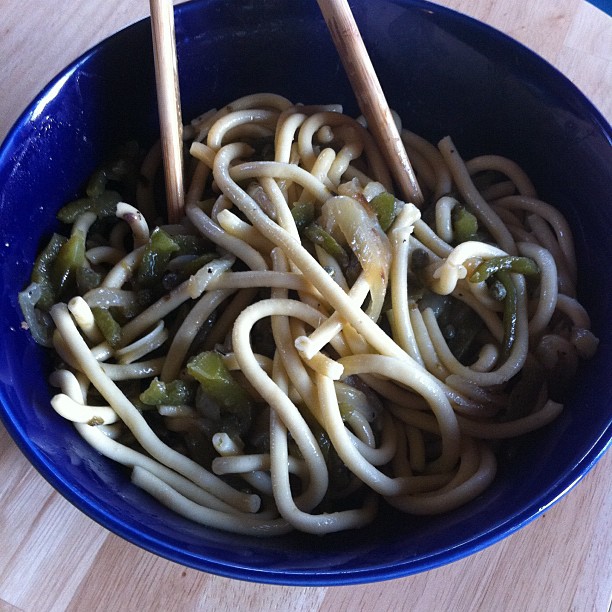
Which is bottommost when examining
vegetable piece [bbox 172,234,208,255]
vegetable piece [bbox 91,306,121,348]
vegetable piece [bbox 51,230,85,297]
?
vegetable piece [bbox 91,306,121,348]

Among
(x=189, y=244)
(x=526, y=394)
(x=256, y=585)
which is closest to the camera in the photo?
(x=256, y=585)

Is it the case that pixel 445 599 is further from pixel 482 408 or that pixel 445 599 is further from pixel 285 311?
pixel 285 311

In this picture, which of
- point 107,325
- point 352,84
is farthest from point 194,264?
point 352,84

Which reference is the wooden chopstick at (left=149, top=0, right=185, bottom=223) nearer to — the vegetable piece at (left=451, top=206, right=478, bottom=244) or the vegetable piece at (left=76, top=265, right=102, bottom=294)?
the vegetable piece at (left=76, top=265, right=102, bottom=294)

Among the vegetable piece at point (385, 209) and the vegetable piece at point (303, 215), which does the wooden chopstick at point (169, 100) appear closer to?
the vegetable piece at point (303, 215)

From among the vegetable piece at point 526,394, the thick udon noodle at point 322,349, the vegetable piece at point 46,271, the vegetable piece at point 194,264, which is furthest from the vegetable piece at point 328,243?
the vegetable piece at point 46,271

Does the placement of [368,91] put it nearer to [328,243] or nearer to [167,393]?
[328,243]

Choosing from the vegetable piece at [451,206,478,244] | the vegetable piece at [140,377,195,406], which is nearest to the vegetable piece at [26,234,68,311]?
the vegetable piece at [140,377,195,406]
